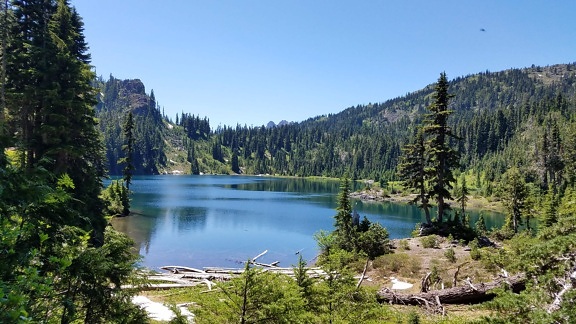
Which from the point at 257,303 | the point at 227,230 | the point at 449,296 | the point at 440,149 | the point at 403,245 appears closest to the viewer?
the point at 257,303

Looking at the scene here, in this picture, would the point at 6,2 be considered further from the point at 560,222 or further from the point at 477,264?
the point at 477,264

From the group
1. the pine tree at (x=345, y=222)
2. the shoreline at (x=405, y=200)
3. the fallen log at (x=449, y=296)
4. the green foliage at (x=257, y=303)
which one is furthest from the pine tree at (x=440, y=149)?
the shoreline at (x=405, y=200)

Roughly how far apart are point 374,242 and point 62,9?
31.2m

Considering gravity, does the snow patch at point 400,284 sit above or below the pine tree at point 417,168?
below

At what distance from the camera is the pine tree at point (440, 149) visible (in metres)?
34.2

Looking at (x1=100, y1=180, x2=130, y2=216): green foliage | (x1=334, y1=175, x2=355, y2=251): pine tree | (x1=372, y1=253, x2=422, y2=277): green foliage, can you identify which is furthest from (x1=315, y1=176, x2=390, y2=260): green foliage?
(x1=100, y1=180, x2=130, y2=216): green foliage

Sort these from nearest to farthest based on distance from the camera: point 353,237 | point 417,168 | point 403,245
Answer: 1. point 403,245
2. point 353,237
3. point 417,168

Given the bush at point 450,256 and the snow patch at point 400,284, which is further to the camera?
the bush at point 450,256

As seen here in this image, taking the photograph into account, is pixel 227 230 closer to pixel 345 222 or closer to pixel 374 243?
pixel 345 222

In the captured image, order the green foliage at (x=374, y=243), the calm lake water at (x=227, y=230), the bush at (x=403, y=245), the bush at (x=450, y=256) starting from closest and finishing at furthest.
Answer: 1. the bush at (x=450, y=256)
2. the green foliage at (x=374, y=243)
3. the bush at (x=403, y=245)
4. the calm lake water at (x=227, y=230)

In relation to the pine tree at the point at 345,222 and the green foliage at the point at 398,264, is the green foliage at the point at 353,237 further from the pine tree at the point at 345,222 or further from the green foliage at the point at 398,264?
the green foliage at the point at 398,264

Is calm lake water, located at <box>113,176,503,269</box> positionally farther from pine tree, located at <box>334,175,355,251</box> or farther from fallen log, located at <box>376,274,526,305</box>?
fallen log, located at <box>376,274,526,305</box>

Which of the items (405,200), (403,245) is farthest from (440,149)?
(405,200)

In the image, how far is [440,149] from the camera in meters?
34.1
